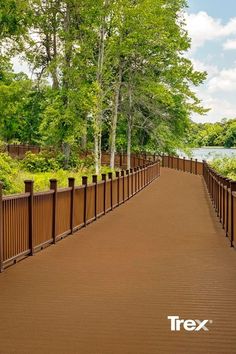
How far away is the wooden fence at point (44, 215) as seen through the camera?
1033 cm

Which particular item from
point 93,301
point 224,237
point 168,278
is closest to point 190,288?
point 168,278

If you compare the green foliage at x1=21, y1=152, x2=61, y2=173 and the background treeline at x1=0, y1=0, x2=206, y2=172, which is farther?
the green foliage at x1=21, y1=152, x2=61, y2=173

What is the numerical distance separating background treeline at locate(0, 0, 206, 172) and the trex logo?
32564mm

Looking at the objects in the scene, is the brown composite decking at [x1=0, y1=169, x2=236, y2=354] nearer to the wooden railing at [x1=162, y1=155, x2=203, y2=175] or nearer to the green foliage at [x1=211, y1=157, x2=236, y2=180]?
the green foliage at [x1=211, y1=157, x2=236, y2=180]

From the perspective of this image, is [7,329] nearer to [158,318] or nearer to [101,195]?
[158,318]

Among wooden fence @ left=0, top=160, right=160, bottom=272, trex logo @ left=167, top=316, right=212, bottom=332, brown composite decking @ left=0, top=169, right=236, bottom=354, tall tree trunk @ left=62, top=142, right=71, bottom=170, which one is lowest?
brown composite decking @ left=0, top=169, right=236, bottom=354

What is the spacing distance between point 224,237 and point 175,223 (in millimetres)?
3298

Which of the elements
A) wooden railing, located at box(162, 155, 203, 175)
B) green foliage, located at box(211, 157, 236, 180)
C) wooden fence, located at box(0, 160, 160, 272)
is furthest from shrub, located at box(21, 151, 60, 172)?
wooden fence, located at box(0, 160, 160, 272)

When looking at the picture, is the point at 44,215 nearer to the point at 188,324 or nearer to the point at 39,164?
the point at 188,324

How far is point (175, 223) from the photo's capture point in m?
18.7

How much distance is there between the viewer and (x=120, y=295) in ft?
27.2

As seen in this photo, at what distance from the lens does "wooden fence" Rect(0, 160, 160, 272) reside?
10.3 m

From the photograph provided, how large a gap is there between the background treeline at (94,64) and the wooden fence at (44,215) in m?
21.1

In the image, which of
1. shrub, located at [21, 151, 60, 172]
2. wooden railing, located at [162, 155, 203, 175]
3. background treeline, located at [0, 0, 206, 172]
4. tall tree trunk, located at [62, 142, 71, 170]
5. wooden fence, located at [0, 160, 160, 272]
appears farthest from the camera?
wooden railing, located at [162, 155, 203, 175]
